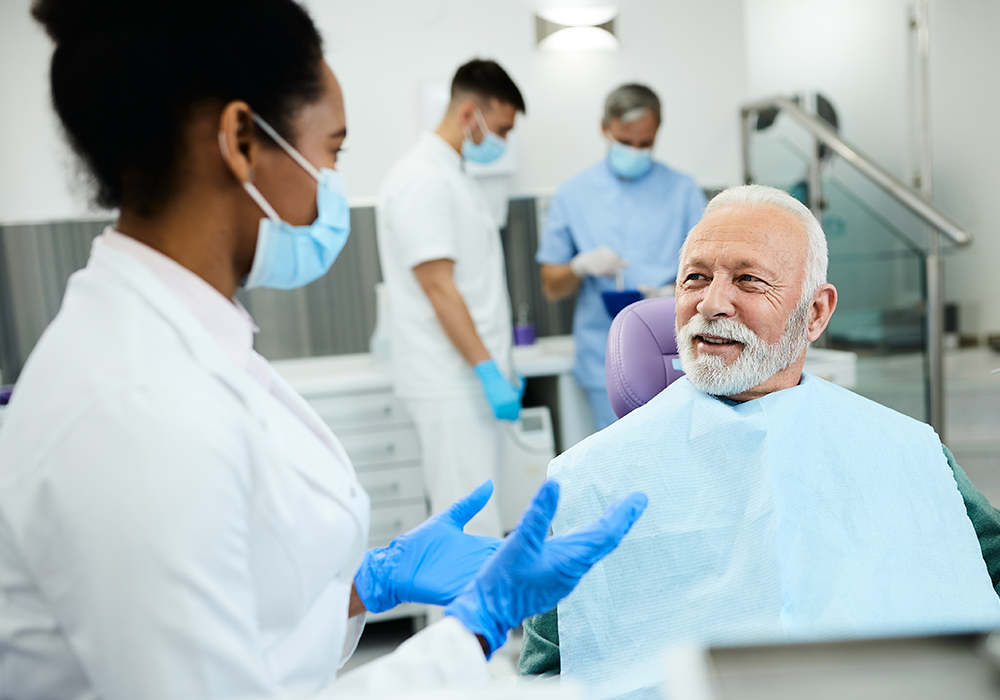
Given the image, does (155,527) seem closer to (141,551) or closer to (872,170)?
(141,551)

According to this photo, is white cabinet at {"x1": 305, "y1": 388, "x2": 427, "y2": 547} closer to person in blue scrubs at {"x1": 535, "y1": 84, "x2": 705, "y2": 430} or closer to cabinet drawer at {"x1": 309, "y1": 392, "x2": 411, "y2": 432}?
cabinet drawer at {"x1": 309, "y1": 392, "x2": 411, "y2": 432}

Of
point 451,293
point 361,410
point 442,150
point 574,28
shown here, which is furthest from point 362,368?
point 574,28

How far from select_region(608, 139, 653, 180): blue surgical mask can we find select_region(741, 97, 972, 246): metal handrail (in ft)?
2.64

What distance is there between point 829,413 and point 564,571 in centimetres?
68

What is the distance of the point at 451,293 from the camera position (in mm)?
2258

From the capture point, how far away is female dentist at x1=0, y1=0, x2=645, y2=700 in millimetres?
566

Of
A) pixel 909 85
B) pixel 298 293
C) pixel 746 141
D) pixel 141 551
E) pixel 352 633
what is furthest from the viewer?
pixel 909 85

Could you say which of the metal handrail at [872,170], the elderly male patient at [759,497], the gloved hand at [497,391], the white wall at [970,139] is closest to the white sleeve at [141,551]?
the elderly male patient at [759,497]

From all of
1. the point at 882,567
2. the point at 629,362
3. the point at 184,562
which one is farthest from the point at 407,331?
the point at 184,562

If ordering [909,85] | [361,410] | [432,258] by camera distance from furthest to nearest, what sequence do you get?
[909,85]
[361,410]
[432,258]

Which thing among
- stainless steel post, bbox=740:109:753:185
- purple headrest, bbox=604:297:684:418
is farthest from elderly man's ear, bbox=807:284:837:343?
stainless steel post, bbox=740:109:753:185

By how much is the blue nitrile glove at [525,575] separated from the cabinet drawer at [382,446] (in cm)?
177

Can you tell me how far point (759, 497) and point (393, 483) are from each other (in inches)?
64.1

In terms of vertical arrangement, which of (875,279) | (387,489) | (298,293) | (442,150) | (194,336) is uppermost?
(442,150)
